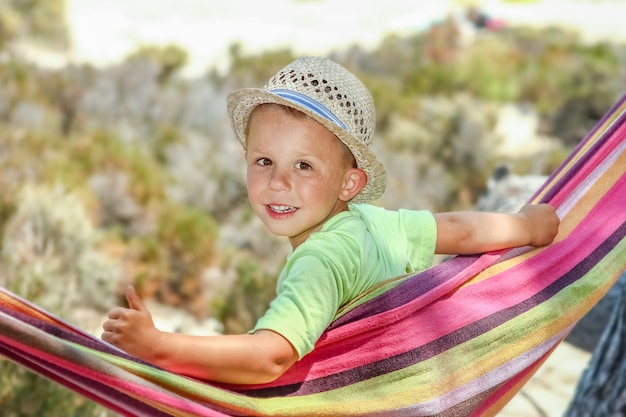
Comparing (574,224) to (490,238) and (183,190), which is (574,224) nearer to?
(490,238)

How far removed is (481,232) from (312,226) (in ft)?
1.16

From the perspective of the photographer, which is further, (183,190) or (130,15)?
(130,15)

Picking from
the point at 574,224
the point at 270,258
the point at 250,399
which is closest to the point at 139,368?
the point at 250,399

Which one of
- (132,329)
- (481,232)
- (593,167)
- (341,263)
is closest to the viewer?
(132,329)

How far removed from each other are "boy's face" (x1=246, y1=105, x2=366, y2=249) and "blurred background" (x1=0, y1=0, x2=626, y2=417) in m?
1.70

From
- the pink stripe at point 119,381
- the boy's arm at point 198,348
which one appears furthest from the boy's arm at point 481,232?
the pink stripe at point 119,381

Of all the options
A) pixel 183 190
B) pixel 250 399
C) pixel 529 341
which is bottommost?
pixel 250 399

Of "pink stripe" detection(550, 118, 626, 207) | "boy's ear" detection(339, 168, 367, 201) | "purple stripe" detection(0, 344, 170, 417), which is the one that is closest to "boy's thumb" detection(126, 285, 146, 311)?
"purple stripe" detection(0, 344, 170, 417)

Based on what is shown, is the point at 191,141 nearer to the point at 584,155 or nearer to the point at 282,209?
the point at 584,155

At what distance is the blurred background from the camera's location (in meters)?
4.70

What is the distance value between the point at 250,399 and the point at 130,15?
1718 centimetres

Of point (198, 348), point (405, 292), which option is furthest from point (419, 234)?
point (198, 348)

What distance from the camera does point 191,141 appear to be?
7.46 meters

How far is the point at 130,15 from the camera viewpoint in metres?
17.8
